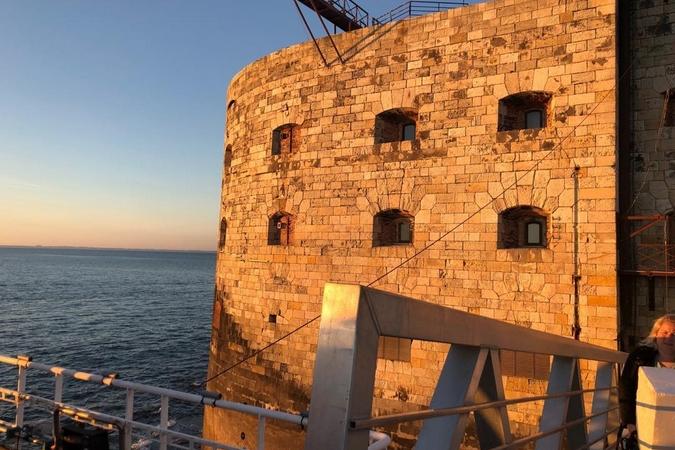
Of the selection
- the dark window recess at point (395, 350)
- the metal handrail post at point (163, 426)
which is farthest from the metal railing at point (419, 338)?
the dark window recess at point (395, 350)

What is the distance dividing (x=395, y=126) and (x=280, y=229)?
3815 mm

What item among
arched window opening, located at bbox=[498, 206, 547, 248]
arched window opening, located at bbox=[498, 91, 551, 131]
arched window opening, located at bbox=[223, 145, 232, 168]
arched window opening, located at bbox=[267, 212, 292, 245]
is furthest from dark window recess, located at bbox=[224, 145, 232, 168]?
arched window opening, located at bbox=[498, 206, 547, 248]

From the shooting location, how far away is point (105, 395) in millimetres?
19344

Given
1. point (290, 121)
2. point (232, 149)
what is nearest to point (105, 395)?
point (232, 149)

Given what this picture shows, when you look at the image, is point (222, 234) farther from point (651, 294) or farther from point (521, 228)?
point (651, 294)

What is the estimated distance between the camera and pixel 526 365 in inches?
358

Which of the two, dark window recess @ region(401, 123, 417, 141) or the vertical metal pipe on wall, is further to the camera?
dark window recess @ region(401, 123, 417, 141)

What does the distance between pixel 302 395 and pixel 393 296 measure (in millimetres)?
10247

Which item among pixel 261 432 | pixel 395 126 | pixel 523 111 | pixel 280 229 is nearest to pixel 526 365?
pixel 523 111

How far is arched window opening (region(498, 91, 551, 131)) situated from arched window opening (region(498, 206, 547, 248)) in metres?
1.71

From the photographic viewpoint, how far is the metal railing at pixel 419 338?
1.35m

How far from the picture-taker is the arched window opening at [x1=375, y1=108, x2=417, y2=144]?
428 inches

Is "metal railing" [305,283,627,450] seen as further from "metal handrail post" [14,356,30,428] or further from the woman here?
"metal handrail post" [14,356,30,428]

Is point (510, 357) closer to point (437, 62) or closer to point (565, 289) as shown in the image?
point (565, 289)
